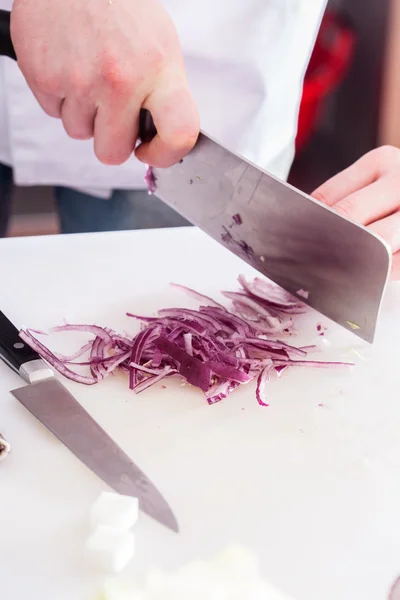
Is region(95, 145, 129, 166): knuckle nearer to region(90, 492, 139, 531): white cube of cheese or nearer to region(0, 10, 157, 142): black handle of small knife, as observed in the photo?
region(0, 10, 157, 142): black handle of small knife

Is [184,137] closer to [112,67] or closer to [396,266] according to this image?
[112,67]

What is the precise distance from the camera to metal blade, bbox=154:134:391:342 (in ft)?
2.87

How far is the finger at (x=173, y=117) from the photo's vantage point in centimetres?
89

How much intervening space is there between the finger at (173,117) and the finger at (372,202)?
23 cm

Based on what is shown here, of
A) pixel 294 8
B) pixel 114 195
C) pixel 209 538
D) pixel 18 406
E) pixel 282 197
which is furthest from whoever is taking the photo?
pixel 114 195

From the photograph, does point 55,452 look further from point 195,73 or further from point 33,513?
point 195,73

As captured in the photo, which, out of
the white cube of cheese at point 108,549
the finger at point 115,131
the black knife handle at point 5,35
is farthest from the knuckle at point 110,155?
the white cube of cheese at point 108,549

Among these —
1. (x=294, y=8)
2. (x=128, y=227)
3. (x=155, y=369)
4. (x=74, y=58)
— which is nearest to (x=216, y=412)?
(x=155, y=369)

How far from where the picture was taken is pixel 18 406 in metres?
0.80

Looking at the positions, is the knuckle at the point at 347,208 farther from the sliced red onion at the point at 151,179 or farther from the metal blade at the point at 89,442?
the metal blade at the point at 89,442

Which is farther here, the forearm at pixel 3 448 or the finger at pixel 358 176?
the finger at pixel 358 176

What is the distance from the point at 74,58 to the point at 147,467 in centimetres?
54

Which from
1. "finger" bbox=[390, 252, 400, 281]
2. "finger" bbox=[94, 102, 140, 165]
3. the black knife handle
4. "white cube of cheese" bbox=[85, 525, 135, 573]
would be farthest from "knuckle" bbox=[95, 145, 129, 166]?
"white cube of cheese" bbox=[85, 525, 135, 573]

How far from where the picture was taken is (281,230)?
0.95 m
